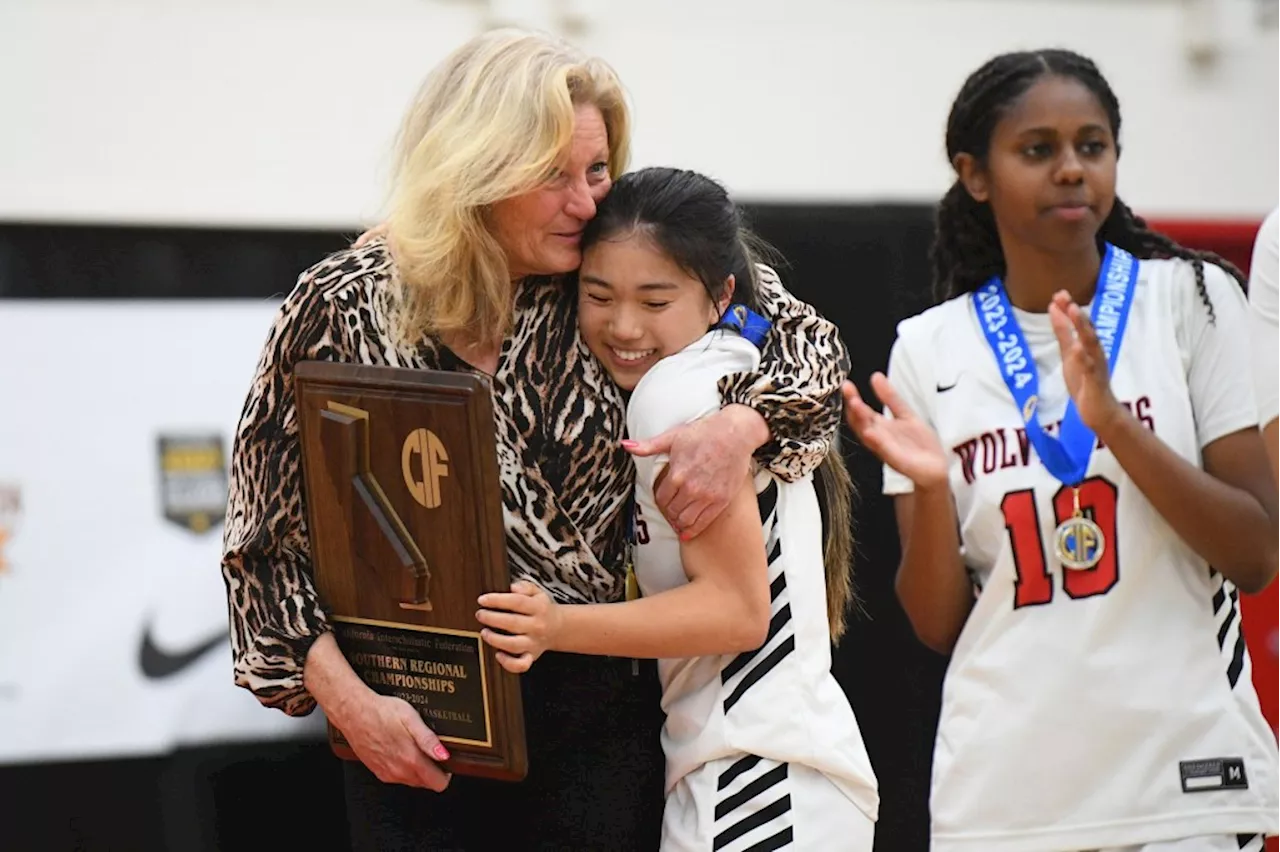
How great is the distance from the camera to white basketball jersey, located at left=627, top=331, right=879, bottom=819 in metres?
2.56

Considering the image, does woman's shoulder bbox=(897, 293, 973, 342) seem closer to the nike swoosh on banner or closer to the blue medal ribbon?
the blue medal ribbon

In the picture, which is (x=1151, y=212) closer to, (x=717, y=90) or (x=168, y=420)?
(x=717, y=90)

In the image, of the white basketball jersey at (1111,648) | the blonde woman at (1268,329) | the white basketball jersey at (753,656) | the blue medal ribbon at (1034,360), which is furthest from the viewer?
the blonde woman at (1268,329)

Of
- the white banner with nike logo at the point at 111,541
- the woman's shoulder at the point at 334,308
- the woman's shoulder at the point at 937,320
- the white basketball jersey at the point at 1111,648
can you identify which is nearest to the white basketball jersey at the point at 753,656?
the woman's shoulder at the point at 334,308

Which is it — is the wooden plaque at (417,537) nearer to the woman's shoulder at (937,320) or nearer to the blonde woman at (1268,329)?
the woman's shoulder at (937,320)

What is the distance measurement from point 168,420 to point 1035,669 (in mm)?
2928

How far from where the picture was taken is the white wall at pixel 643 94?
509cm

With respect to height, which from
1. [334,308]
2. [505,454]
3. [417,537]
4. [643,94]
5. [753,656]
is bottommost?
[753,656]

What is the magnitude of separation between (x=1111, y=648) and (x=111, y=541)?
307 centimetres

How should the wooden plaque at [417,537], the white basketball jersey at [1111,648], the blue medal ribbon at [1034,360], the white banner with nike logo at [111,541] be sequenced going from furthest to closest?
the white banner with nike logo at [111,541] → the blue medal ribbon at [1034,360] → the white basketball jersey at [1111,648] → the wooden plaque at [417,537]

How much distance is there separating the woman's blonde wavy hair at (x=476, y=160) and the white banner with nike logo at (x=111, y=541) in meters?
2.54

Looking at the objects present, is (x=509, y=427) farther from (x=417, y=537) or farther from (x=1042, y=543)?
(x=1042, y=543)

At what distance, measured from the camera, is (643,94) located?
5.82 metres

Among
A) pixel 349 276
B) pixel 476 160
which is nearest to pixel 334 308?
pixel 349 276
